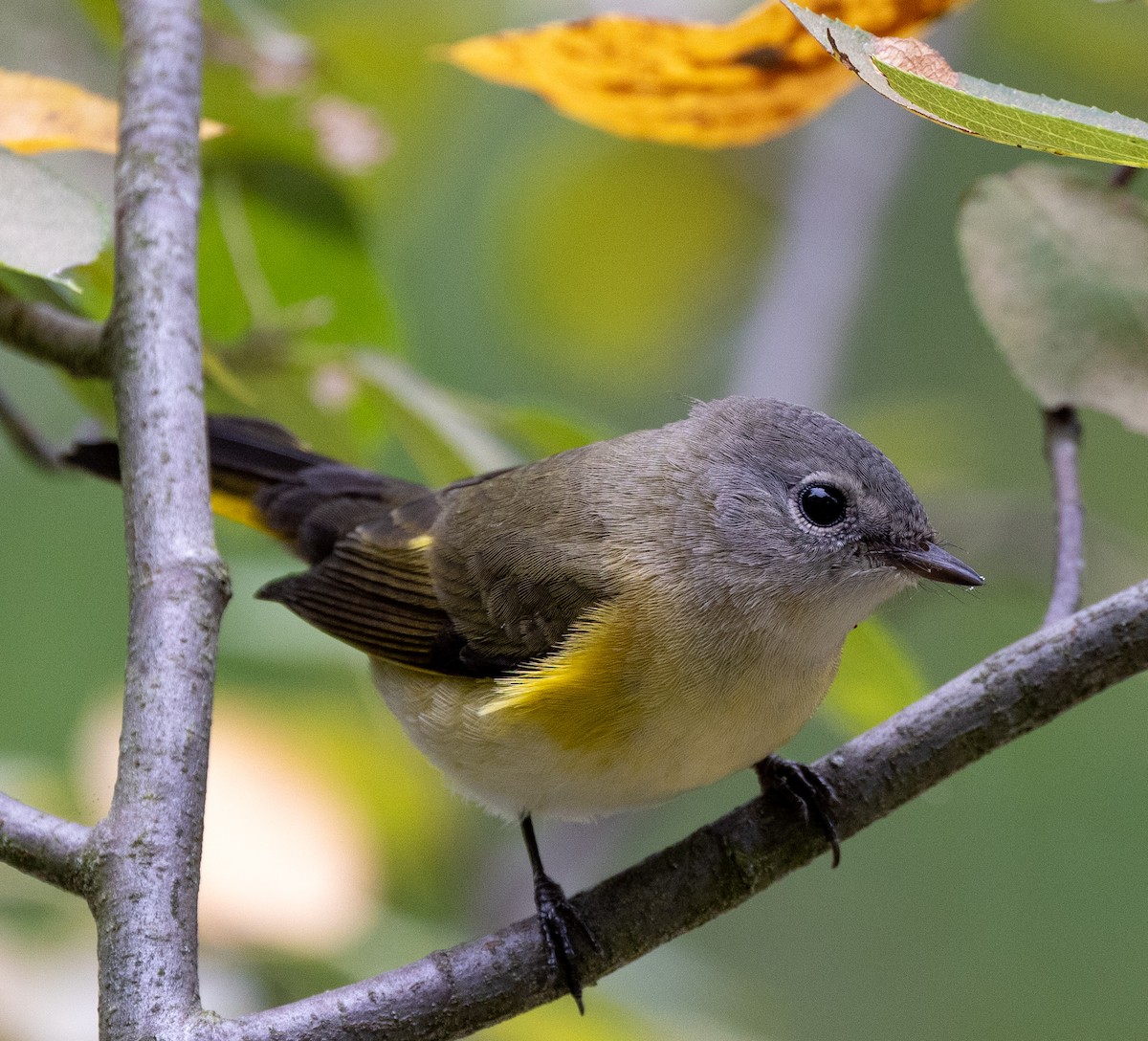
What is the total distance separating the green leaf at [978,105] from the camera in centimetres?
75

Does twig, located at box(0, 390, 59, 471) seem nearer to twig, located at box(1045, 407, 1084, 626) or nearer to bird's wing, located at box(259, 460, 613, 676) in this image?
bird's wing, located at box(259, 460, 613, 676)

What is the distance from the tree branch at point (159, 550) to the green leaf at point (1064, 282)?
0.85 m

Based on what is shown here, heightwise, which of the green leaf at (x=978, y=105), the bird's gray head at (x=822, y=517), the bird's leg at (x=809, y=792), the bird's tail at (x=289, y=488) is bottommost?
the bird's leg at (x=809, y=792)

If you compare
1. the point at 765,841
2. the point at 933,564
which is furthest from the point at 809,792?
the point at 933,564

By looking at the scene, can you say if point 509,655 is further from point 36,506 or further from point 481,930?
point 36,506

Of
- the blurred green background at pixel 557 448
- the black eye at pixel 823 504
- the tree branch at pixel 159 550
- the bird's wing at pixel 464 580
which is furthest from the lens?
the blurred green background at pixel 557 448

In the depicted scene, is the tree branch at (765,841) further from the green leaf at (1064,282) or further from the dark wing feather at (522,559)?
the dark wing feather at (522,559)

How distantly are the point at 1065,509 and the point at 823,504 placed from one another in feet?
0.87

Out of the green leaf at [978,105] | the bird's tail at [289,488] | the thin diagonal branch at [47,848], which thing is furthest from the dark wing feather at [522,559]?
the green leaf at [978,105]

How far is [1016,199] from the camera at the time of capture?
1385 millimetres

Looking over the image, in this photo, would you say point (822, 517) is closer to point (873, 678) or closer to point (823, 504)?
point (823, 504)

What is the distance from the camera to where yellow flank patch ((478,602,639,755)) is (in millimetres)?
1378

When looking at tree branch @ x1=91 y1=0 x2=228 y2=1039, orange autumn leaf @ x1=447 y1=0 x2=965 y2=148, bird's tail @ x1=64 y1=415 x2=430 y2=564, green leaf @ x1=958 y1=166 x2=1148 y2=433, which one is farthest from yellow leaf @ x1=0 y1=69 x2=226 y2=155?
green leaf @ x1=958 y1=166 x2=1148 y2=433

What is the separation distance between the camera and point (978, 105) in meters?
0.76
